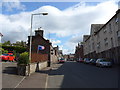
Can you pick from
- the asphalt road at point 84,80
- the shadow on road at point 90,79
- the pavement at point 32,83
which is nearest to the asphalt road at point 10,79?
the pavement at point 32,83

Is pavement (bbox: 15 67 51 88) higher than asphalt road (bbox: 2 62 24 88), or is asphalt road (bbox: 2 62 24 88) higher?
asphalt road (bbox: 2 62 24 88)

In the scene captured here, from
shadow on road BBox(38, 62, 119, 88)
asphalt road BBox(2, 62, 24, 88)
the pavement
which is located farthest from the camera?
shadow on road BBox(38, 62, 119, 88)

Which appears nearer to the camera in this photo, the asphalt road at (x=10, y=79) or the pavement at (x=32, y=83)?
the asphalt road at (x=10, y=79)

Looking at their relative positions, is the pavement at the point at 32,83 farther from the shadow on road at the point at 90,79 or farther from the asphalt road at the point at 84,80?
the shadow on road at the point at 90,79

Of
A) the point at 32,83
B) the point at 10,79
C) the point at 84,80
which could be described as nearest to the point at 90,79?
the point at 84,80

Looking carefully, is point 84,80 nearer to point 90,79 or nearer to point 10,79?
point 90,79

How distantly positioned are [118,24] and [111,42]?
4.99 meters

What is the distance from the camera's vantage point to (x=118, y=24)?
2428 centimetres

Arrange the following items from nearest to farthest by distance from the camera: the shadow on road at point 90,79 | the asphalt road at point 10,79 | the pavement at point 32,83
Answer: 1. the asphalt road at point 10,79
2. the pavement at point 32,83
3. the shadow on road at point 90,79

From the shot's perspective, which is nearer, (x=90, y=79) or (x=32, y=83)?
(x=32, y=83)

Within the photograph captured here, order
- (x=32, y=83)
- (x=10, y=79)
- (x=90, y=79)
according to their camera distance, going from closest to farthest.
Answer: (x=32, y=83), (x=10, y=79), (x=90, y=79)

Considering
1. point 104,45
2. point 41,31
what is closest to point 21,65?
point 104,45

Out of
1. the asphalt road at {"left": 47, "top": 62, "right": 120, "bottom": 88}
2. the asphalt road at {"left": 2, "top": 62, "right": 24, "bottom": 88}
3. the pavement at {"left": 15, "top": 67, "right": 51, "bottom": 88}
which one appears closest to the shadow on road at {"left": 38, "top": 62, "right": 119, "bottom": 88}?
the asphalt road at {"left": 47, "top": 62, "right": 120, "bottom": 88}

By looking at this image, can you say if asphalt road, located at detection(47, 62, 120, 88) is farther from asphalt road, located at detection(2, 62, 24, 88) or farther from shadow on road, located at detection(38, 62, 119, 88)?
asphalt road, located at detection(2, 62, 24, 88)
